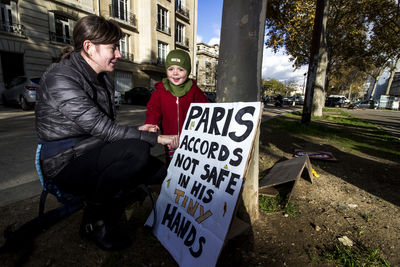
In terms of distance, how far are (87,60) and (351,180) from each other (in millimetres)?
3620

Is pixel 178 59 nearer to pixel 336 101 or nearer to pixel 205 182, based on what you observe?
pixel 205 182

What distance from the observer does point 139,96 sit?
15.4 m

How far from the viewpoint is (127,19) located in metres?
20.9

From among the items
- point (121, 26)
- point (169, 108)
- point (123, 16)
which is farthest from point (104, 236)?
A: point (123, 16)

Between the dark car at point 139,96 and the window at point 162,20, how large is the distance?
11026mm

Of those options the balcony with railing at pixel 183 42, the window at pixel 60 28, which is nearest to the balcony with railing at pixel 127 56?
the window at pixel 60 28

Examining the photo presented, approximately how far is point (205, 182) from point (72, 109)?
1063 millimetres

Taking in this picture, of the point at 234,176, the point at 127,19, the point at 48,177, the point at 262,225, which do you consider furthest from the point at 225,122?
the point at 127,19

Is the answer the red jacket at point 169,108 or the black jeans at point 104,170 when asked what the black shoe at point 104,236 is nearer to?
the black jeans at point 104,170

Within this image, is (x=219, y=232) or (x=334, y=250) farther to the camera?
(x=334, y=250)

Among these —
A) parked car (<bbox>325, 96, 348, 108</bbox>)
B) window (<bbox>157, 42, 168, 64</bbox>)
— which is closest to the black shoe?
window (<bbox>157, 42, 168, 64</bbox>)

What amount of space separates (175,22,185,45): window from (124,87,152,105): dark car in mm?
14123

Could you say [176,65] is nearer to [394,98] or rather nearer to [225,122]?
[225,122]

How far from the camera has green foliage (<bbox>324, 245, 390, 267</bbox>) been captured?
59.0 inches
